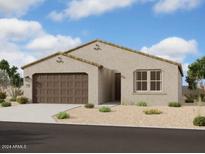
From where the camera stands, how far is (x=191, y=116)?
20.0m

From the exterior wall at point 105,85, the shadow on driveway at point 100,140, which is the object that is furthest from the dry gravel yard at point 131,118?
the exterior wall at point 105,85

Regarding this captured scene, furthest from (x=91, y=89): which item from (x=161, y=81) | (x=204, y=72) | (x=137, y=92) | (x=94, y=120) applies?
(x=204, y=72)

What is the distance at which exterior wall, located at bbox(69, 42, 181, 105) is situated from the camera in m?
27.9

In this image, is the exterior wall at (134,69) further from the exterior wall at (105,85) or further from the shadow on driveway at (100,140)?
the shadow on driveway at (100,140)

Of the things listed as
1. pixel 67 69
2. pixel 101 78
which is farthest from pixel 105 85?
pixel 67 69

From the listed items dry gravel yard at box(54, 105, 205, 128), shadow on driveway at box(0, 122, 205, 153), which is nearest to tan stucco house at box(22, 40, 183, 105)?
dry gravel yard at box(54, 105, 205, 128)

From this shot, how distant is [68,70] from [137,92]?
5.80m

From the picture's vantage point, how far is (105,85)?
30.2 m

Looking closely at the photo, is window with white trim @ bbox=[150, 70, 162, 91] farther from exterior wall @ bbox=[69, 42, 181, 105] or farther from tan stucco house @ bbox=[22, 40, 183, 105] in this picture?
exterior wall @ bbox=[69, 42, 181, 105]

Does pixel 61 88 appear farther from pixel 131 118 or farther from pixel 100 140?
pixel 100 140

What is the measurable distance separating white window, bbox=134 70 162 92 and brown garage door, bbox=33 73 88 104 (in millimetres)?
4132

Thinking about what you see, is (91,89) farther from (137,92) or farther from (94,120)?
(94,120)

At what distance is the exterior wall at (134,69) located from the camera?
27.9 m

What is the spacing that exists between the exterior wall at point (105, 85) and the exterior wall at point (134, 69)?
0.86 meters
